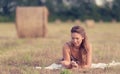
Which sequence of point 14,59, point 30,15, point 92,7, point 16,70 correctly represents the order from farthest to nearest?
point 92,7
point 30,15
point 14,59
point 16,70

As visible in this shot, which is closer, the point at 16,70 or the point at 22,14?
the point at 16,70

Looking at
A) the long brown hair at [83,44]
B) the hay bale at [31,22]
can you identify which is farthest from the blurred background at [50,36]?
the long brown hair at [83,44]

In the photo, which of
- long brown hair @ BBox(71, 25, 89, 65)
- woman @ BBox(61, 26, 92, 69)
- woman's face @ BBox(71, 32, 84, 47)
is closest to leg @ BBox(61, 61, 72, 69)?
woman @ BBox(61, 26, 92, 69)

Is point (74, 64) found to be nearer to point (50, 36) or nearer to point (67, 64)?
point (67, 64)

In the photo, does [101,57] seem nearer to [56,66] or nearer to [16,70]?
[56,66]

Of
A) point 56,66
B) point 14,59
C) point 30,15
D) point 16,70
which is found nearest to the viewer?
point 16,70

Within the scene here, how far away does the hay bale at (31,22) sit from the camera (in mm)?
20125

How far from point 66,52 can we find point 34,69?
777mm

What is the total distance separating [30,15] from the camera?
20.3 m

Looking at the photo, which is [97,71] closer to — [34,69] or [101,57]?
[34,69]

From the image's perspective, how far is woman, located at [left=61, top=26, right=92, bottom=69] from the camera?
9.23m

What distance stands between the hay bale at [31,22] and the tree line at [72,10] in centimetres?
2487

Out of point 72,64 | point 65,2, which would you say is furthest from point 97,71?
point 65,2

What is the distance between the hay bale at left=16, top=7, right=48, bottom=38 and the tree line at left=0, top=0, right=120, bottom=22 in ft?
81.6
